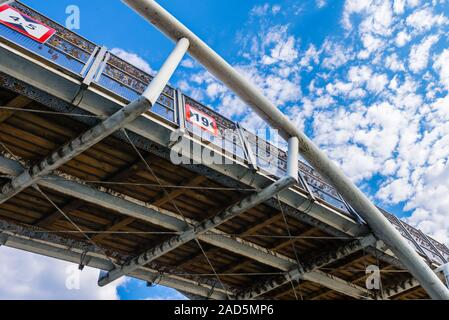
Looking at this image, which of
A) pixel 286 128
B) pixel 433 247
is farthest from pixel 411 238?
pixel 286 128

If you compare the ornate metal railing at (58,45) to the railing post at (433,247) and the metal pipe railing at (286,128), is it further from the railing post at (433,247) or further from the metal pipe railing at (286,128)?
the railing post at (433,247)

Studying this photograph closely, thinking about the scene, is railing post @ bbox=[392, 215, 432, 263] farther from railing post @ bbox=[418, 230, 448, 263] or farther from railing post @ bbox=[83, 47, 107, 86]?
railing post @ bbox=[83, 47, 107, 86]

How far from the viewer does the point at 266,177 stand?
1316 centimetres

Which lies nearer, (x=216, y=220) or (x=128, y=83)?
(x=128, y=83)

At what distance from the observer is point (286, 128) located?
12.6 meters

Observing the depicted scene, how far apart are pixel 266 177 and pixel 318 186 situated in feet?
10.8

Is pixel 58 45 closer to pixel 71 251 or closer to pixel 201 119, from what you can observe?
pixel 201 119

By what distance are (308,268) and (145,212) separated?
299 inches

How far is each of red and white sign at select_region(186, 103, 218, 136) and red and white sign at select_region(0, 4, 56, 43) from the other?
404cm

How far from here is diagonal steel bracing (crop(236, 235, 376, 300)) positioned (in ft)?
53.9

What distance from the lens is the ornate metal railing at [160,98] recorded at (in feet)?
32.9

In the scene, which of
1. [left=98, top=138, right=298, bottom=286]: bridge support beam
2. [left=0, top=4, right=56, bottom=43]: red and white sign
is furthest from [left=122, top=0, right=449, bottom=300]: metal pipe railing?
[left=0, top=4, right=56, bottom=43]: red and white sign

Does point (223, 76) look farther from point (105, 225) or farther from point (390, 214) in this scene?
point (390, 214)

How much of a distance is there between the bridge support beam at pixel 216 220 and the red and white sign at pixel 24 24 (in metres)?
6.75
